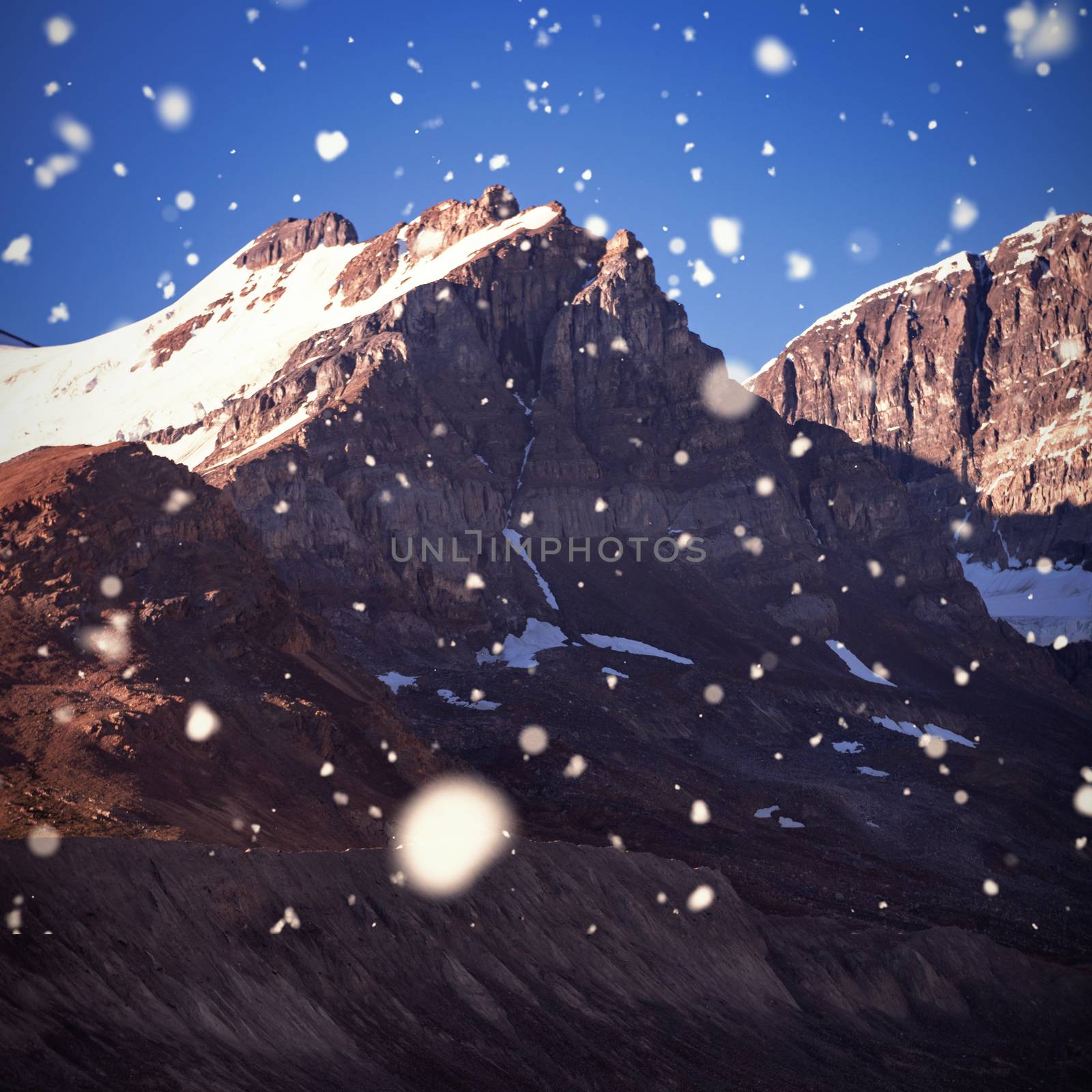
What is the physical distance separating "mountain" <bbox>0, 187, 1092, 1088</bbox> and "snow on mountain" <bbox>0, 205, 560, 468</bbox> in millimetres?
1043

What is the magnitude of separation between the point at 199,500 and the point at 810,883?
3552 cm

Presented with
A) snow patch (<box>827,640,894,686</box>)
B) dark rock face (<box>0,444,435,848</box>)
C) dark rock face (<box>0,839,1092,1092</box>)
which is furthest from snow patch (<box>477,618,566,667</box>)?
dark rock face (<box>0,839,1092,1092</box>)

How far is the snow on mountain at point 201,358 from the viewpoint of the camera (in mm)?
156000

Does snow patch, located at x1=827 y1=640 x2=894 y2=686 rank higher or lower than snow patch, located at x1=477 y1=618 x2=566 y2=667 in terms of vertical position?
lower

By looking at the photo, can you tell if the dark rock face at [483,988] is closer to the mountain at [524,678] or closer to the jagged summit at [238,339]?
the mountain at [524,678]

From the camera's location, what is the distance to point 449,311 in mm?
143375

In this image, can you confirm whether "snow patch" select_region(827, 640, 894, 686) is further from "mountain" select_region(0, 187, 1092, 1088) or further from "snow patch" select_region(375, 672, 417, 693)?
"snow patch" select_region(375, 672, 417, 693)

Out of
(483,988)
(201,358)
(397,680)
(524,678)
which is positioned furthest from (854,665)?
(483,988)

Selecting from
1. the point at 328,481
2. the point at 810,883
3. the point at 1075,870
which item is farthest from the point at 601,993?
the point at 328,481

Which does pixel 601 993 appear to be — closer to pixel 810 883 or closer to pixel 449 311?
pixel 810 883

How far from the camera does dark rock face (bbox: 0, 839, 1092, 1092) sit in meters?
19.1

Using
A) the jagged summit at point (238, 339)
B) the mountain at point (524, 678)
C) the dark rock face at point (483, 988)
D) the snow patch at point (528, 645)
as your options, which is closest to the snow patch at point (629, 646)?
the mountain at point (524, 678)

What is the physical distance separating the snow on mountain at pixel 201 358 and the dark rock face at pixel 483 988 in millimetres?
107422

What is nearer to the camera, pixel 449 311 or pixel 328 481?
pixel 328 481
